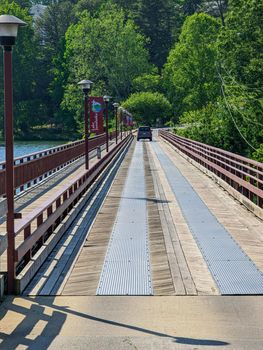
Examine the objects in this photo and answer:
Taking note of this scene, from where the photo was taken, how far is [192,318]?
25.6 ft

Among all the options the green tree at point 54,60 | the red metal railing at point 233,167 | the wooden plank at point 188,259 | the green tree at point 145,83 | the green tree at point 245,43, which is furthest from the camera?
the green tree at point 54,60

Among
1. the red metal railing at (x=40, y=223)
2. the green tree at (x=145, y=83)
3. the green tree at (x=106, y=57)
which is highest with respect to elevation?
the green tree at (x=106, y=57)

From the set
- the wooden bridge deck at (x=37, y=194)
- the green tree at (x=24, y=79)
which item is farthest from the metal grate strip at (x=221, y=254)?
the green tree at (x=24, y=79)

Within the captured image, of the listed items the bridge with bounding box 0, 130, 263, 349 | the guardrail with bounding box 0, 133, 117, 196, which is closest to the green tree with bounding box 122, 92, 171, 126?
the guardrail with bounding box 0, 133, 117, 196

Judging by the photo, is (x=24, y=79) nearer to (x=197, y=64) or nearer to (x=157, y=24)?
(x=157, y=24)

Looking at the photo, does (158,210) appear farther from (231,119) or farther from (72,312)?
(231,119)

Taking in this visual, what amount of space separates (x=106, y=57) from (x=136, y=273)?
106795 mm

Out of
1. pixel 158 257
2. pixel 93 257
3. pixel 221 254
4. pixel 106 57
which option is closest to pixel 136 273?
pixel 158 257

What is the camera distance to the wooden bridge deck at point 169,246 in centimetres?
936

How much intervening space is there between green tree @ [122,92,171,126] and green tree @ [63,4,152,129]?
30.3ft

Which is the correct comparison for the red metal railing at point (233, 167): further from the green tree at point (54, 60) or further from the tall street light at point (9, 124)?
the green tree at point (54, 60)

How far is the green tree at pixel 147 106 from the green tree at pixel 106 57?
9233mm

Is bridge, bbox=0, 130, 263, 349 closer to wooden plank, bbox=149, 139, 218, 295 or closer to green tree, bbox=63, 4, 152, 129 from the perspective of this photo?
wooden plank, bbox=149, 139, 218, 295

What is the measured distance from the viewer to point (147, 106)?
104 metres
